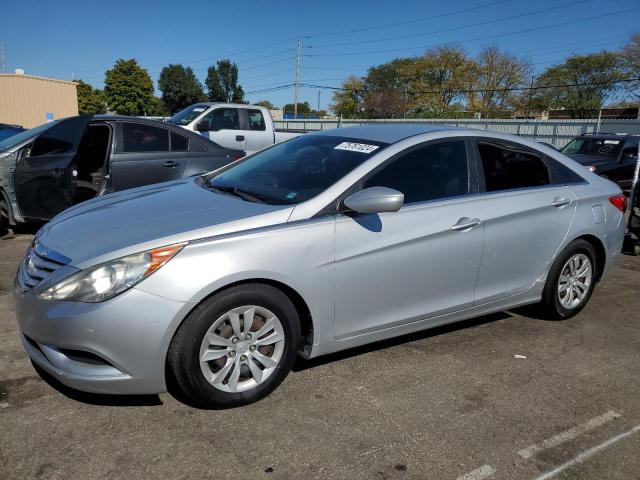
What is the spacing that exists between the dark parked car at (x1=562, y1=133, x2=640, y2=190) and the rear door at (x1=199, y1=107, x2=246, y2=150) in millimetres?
7698

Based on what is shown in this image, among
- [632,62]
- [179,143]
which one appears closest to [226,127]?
[179,143]

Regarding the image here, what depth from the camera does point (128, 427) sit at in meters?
2.74

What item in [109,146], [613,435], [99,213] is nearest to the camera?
[613,435]

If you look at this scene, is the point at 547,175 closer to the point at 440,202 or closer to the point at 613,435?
the point at 440,202

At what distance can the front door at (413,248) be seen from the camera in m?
3.20

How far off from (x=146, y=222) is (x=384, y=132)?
6.02 ft

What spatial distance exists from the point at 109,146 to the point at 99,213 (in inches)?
140

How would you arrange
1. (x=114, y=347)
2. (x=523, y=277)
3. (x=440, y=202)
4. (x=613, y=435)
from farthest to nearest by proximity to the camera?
1. (x=523, y=277)
2. (x=440, y=202)
3. (x=613, y=435)
4. (x=114, y=347)

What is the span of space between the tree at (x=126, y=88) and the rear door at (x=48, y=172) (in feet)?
205

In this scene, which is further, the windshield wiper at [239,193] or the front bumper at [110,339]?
the windshield wiper at [239,193]

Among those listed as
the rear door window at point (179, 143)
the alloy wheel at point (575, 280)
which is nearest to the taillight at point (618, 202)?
the alloy wheel at point (575, 280)

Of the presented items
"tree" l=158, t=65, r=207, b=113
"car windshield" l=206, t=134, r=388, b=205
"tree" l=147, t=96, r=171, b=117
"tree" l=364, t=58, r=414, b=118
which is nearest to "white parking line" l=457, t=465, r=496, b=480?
"car windshield" l=206, t=134, r=388, b=205

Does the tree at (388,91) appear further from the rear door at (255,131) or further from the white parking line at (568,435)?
the white parking line at (568,435)

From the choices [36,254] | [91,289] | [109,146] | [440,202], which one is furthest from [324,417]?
[109,146]
